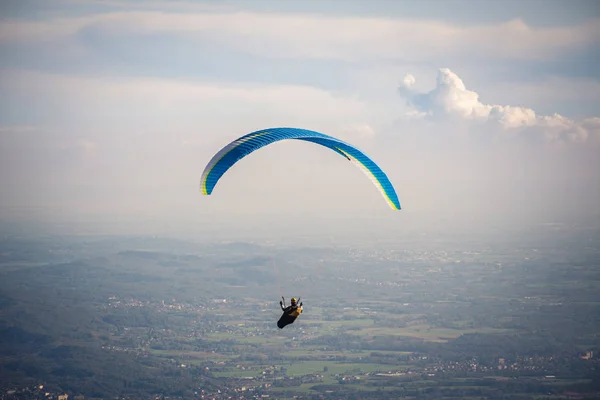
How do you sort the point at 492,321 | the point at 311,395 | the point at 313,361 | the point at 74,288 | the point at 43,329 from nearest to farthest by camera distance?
1. the point at 311,395
2. the point at 313,361
3. the point at 43,329
4. the point at 492,321
5. the point at 74,288

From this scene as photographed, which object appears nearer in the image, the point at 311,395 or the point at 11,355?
the point at 311,395

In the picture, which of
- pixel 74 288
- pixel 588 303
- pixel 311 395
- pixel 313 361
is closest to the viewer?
pixel 311 395

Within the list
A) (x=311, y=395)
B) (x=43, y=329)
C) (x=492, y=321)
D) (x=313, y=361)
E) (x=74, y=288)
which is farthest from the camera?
(x=74, y=288)

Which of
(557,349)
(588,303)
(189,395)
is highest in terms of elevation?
(588,303)

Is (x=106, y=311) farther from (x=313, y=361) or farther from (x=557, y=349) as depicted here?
(x=557, y=349)

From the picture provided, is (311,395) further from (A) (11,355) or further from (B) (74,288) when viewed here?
(B) (74,288)

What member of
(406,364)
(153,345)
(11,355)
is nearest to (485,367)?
(406,364)

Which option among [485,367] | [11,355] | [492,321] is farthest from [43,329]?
[492,321]

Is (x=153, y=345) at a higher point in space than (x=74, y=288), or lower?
lower

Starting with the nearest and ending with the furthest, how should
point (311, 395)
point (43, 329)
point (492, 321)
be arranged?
point (311, 395) → point (43, 329) → point (492, 321)
